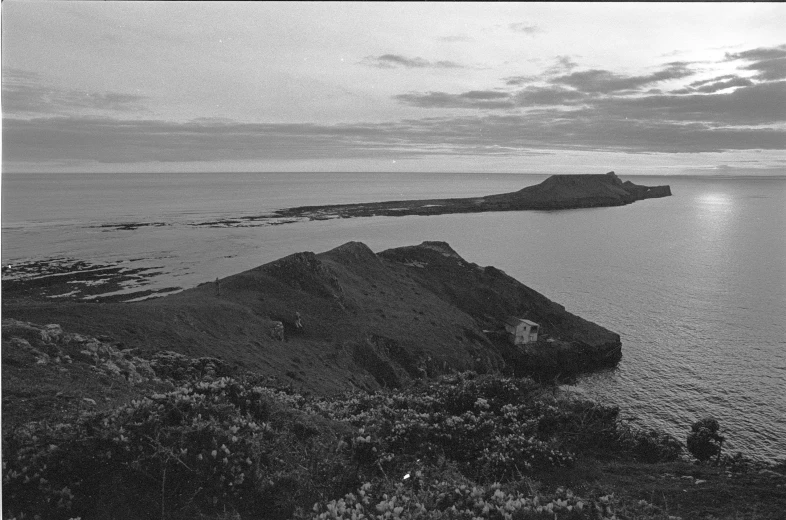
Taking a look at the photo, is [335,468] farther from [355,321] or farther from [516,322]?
[516,322]

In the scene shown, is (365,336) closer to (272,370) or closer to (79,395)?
(272,370)

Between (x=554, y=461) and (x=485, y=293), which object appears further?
(x=485, y=293)

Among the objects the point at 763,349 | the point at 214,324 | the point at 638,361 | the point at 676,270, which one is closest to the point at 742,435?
the point at 638,361

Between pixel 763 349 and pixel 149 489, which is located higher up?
pixel 149 489

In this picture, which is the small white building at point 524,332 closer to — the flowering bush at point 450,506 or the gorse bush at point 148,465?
the flowering bush at point 450,506

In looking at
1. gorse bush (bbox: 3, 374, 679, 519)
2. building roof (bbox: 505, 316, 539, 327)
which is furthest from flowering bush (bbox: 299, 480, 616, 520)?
building roof (bbox: 505, 316, 539, 327)

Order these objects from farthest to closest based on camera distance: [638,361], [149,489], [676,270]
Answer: [676,270] < [638,361] < [149,489]

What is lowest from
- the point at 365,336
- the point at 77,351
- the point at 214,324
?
the point at 365,336

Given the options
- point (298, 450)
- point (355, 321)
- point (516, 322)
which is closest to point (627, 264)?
point (516, 322)
